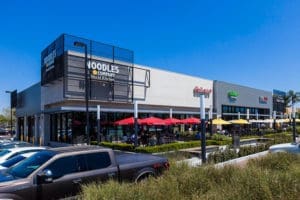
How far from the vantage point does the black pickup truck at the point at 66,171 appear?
6.38 meters

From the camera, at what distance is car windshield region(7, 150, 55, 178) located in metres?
6.85

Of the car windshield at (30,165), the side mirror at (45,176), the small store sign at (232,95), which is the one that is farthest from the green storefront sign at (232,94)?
the side mirror at (45,176)

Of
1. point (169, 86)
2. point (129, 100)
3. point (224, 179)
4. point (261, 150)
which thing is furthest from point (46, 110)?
point (224, 179)

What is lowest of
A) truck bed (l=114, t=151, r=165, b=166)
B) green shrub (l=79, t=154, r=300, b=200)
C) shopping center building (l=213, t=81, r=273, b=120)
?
green shrub (l=79, t=154, r=300, b=200)

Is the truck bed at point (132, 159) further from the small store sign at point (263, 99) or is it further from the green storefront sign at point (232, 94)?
the small store sign at point (263, 99)

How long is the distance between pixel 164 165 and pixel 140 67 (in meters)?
23.1

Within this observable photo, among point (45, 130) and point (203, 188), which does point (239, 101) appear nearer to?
point (45, 130)

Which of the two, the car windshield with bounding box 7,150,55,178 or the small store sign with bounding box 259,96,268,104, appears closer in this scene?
the car windshield with bounding box 7,150,55,178

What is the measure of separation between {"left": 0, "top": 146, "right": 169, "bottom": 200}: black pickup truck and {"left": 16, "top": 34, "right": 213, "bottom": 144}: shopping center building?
15700 mm

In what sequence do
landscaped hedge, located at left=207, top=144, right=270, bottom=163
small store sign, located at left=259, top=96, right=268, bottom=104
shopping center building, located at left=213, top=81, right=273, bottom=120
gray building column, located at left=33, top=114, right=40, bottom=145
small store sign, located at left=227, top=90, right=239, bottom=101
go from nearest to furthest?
landscaped hedge, located at left=207, top=144, right=270, bottom=163, gray building column, located at left=33, top=114, right=40, bottom=145, shopping center building, located at left=213, top=81, right=273, bottom=120, small store sign, located at left=227, top=90, right=239, bottom=101, small store sign, located at left=259, top=96, right=268, bottom=104

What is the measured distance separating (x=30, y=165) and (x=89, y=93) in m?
19.7

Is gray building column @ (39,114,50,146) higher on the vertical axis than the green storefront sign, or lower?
lower

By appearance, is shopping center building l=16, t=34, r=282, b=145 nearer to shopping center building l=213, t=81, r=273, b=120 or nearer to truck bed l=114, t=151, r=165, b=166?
shopping center building l=213, t=81, r=273, b=120

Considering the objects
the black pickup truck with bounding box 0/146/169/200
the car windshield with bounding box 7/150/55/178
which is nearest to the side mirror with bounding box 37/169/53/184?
the black pickup truck with bounding box 0/146/169/200
